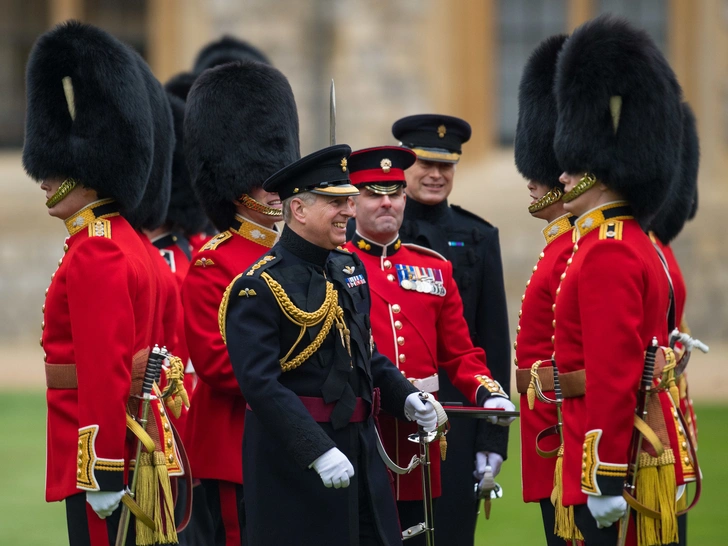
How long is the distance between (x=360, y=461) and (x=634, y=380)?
0.80 metres

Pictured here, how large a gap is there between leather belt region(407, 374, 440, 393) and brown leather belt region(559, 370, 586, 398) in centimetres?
69

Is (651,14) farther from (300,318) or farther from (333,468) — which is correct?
(333,468)

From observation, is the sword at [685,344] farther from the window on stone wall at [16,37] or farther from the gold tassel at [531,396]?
the window on stone wall at [16,37]

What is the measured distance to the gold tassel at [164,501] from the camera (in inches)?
160

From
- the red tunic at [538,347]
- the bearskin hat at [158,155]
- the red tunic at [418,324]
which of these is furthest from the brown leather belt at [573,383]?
the bearskin hat at [158,155]

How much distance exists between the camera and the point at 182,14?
11617mm

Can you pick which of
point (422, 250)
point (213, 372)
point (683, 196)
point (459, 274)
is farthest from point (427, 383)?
point (683, 196)

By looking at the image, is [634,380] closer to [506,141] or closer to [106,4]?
[506,141]

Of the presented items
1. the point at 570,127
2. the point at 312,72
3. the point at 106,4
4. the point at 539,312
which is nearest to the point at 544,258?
the point at 539,312

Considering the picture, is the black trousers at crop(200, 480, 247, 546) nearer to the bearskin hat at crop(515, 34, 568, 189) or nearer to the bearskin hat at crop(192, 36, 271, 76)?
the bearskin hat at crop(515, 34, 568, 189)

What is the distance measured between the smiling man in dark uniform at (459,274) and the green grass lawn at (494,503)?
152 centimetres

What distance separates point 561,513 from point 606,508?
0.27 meters

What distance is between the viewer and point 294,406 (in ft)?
11.9

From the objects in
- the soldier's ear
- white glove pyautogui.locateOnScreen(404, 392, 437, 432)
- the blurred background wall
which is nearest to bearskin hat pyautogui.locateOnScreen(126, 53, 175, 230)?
the soldier's ear
